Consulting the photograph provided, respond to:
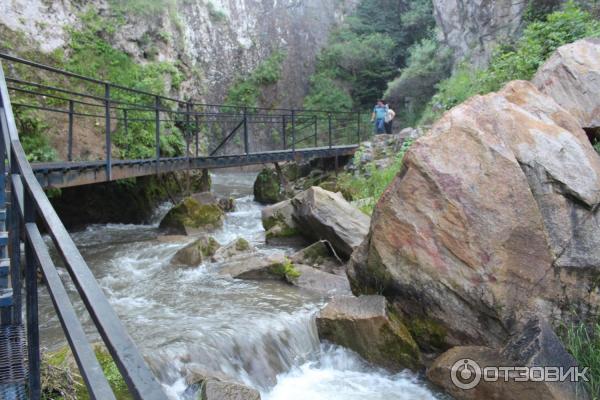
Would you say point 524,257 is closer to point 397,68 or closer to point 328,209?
point 328,209

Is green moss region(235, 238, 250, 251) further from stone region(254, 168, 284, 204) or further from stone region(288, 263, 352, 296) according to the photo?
stone region(254, 168, 284, 204)

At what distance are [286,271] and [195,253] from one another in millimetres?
1670

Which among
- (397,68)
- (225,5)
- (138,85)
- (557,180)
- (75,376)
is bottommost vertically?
(75,376)

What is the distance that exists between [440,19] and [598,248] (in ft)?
54.5

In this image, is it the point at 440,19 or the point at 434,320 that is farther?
the point at 440,19

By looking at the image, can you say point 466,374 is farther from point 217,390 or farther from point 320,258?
point 320,258

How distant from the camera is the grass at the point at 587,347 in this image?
3.82 metres

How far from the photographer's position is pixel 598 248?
14.6 ft

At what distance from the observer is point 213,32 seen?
894 inches

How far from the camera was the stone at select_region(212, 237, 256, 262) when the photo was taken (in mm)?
7793

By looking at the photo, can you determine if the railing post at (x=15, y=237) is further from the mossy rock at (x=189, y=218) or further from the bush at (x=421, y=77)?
the bush at (x=421, y=77)

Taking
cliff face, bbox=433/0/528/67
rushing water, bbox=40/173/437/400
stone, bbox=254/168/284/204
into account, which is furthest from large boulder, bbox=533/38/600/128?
stone, bbox=254/168/284/204

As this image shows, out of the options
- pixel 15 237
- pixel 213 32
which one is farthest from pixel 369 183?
pixel 213 32

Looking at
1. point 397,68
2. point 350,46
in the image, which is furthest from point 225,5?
point 397,68
